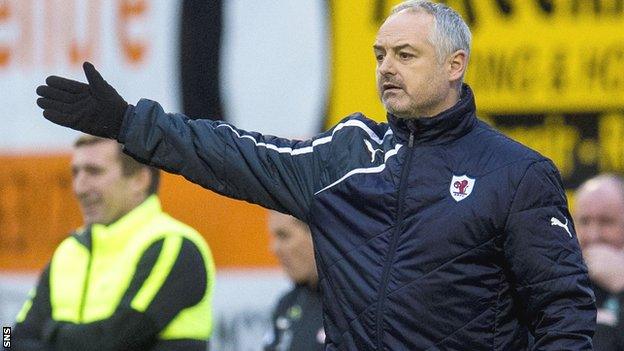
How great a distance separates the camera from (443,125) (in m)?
3.51

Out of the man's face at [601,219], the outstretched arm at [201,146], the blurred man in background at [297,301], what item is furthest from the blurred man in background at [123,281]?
the outstretched arm at [201,146]

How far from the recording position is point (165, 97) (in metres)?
7.50

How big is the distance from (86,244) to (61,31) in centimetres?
237

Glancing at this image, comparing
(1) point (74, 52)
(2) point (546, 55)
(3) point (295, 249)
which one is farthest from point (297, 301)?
(1) point (74, 52)

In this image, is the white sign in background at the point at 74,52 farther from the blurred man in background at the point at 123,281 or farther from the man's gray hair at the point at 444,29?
the man's gray hair at the point at 444,29

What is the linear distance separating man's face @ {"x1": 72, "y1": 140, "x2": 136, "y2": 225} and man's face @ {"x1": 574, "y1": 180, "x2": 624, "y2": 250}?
5.59 feet

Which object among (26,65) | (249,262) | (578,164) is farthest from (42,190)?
(578,164)

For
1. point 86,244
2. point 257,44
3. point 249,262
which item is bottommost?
point 249,262

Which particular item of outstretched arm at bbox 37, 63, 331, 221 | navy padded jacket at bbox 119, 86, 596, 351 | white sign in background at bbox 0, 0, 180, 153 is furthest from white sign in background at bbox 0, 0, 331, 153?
navy padded jacket at bbox 119, 86, 596, 351

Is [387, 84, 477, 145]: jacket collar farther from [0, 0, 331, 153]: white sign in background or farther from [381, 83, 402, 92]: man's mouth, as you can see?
[0, 0, 331, 153]: white sign in background

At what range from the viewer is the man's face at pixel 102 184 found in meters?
5.86

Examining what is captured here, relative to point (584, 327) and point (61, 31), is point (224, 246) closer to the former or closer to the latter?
point (61, 31)

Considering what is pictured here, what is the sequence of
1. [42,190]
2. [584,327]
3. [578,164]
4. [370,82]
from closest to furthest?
[584,327] → [578,164] → [370,82] → [42,190]

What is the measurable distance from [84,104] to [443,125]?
0.84 metres
